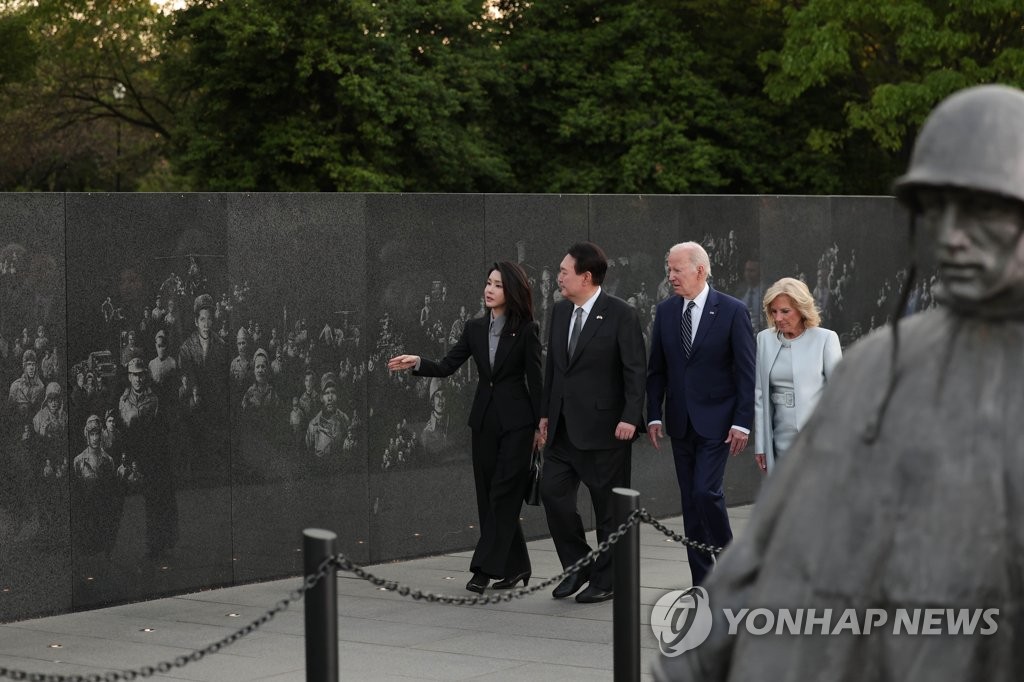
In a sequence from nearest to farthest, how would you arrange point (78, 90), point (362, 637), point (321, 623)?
point (321, 623)
point (362, 637)
point (78, 90)

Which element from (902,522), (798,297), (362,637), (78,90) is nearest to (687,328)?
(798,297)

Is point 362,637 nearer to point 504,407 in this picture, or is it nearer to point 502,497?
point 502,497

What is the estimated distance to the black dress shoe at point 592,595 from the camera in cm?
968

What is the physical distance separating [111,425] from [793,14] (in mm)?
29178

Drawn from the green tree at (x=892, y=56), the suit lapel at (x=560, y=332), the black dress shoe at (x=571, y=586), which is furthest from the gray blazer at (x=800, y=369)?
the green tree at (x=892, y=56)

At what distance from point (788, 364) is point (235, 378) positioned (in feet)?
11.1

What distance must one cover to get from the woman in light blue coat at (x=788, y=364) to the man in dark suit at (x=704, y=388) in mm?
328

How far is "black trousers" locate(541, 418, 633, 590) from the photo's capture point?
9.83 metres

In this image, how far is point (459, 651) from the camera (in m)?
8.47

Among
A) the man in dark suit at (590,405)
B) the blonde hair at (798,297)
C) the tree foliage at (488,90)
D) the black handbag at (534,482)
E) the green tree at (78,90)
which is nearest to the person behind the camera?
the blonde hair at (798,297)

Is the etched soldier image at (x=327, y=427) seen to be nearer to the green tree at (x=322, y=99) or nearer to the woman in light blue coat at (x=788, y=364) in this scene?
the woman in light blue coat at (x=788, y=364)

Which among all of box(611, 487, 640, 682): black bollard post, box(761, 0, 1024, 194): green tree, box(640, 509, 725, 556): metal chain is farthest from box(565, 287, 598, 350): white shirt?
box(761, 0, 1024, 194): green tree

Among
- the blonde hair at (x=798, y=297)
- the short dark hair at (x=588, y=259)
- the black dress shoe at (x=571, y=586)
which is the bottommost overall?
the black dress shoe at (x=571, y=586)

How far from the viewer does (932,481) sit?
277cm
